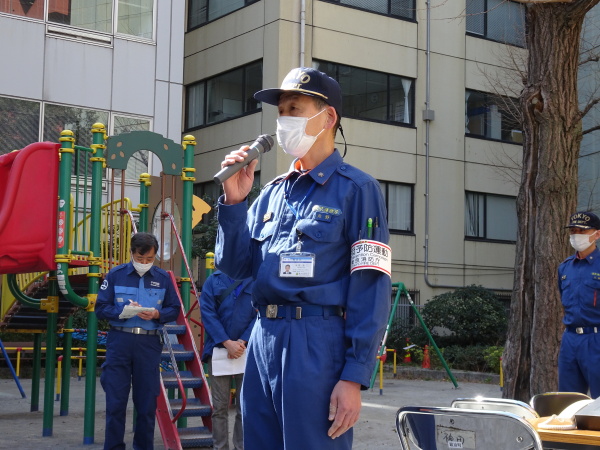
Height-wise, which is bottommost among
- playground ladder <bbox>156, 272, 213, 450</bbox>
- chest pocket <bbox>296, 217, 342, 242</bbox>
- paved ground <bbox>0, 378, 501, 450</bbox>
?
paved ground <bbox>0, 378, 501, 450</bbox>

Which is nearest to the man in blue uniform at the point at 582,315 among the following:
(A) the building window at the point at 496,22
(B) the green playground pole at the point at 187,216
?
(B) the green playground pole at the point at 187,216

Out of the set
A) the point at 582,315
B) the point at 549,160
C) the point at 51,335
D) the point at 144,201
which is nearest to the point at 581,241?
the point at 582,315

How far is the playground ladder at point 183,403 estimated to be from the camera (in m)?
9.52

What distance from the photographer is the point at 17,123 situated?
20.1 meters

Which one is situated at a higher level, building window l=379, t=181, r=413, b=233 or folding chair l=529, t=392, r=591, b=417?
building window l=379, t=181, r=413, b=233

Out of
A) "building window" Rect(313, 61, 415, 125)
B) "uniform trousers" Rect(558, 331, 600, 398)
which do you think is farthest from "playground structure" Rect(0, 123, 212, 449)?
"building window" Rect(313, 61, 415, 125)

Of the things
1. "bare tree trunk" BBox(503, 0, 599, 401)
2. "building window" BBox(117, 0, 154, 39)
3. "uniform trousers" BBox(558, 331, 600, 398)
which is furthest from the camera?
"building window" BBox(117, 0, 154, 39)

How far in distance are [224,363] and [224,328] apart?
1.06 feet

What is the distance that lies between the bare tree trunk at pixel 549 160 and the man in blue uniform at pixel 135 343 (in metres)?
3.67

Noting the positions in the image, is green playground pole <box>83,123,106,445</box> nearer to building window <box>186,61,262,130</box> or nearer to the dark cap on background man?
the dark cap on background man

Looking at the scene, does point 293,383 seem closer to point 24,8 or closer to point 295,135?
point 295,135

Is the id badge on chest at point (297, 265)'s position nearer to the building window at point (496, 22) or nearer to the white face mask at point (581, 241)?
the white face mask at point (581, 241)

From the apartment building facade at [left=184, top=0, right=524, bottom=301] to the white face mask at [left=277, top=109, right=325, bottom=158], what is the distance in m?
19.8

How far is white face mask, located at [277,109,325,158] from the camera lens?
409 cm
